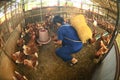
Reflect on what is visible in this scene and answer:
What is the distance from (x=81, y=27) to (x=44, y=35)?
1.19 ft

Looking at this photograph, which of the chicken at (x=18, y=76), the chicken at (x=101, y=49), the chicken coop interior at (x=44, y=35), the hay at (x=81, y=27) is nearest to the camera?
the hay at (x=81, y=27)

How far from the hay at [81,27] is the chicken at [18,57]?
583 mm

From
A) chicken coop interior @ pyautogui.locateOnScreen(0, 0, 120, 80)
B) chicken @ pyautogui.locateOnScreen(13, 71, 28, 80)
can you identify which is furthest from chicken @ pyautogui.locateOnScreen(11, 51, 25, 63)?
chicken @ pyautogui.locateOnScreen(13, 71, 28, 80)

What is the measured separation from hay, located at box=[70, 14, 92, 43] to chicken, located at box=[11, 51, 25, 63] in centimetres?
58

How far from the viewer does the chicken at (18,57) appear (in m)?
2.22

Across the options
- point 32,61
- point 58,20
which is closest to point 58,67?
point 32,61

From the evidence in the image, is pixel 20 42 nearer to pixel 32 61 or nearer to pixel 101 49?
pixel 32 61

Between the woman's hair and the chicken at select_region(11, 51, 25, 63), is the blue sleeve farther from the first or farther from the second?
the chicken at select_region(11, 51, 25, 63)

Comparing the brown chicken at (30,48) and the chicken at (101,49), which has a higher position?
the brown chicken at (30,48)

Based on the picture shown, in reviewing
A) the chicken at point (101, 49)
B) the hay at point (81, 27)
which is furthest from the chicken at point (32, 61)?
the chicken at point (101, 49)

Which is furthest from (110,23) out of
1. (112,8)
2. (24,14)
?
(24,14)

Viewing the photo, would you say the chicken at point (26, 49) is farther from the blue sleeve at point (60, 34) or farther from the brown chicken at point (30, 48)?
the blue sleeve at point (60, 34)

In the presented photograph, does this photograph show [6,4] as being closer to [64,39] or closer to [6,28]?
[6,28]

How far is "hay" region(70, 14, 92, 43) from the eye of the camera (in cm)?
209
